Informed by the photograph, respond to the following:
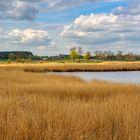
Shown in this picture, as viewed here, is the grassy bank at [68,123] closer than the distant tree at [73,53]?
Yes

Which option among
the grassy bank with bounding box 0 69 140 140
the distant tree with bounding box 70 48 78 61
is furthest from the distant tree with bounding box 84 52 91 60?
the grassy bank with bounding box 0 69 140 140

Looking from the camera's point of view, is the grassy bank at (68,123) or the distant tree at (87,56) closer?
the grassy bank at (68,123)

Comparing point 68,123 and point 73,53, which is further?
point 73,53

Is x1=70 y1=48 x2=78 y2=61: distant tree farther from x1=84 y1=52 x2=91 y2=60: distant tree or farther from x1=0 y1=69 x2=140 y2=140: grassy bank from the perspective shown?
x1=0 y1=69 x2=140 y2=140: grassy bank

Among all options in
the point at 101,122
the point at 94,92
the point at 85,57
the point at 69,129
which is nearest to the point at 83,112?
the point at 101,122

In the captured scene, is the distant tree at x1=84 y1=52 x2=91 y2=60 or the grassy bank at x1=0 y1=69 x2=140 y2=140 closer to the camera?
the grassy bank at x1=0 y1=69 x2=140 y2=140

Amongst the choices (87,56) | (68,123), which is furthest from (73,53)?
(68,123)

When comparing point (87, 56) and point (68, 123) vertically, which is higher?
point (68, 123)

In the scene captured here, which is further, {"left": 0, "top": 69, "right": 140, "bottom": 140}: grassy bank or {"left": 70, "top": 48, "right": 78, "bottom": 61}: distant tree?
{"left": 70, "top": 48, "right": 78, "bottom": 61}: distant tree

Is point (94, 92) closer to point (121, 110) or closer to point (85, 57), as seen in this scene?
point (121, 110)

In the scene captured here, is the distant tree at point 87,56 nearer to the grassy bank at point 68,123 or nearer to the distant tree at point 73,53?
the distant tree at point 73,53

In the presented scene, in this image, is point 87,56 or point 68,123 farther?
point 87,56

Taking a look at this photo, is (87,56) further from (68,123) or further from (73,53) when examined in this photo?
(68,123)

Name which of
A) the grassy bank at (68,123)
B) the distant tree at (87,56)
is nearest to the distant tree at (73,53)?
the distant tree at (87,56)
